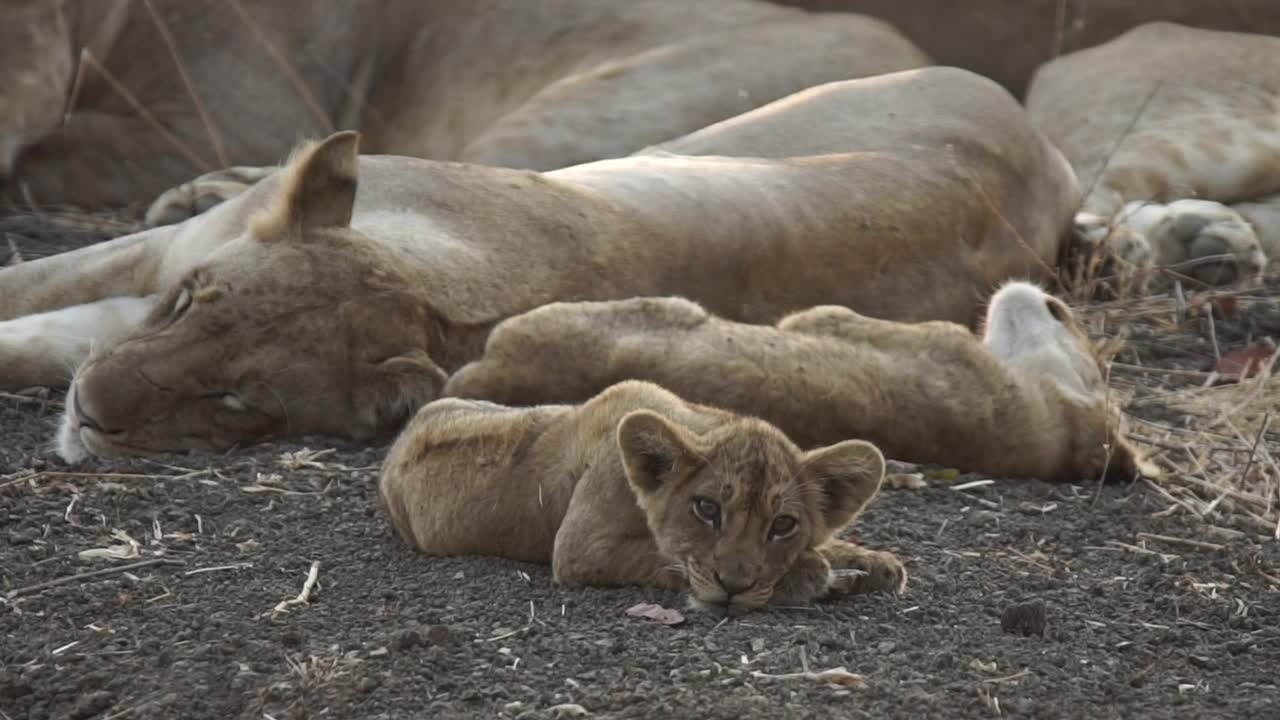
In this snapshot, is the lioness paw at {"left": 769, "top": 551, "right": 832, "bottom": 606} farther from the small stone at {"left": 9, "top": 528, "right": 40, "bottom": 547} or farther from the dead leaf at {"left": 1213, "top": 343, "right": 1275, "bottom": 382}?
the dead leaf at {"left": 1213, "top": 343, "right": 1275, "bottom": 382}

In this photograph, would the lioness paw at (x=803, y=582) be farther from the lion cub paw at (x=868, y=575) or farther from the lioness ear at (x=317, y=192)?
the lioness ear at (x=317, y=192)

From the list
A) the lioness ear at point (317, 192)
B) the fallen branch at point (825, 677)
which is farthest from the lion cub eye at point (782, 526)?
the lioness ear at point (317, 192)

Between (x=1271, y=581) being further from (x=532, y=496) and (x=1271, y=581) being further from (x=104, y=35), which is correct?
(x=104, y=35)

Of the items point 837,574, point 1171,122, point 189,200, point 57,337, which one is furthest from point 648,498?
point 1171,122

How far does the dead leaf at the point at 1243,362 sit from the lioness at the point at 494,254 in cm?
51

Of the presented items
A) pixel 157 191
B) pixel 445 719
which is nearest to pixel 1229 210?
pixel 157 191

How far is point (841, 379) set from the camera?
3.58 m

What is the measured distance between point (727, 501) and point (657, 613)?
7.2 inches

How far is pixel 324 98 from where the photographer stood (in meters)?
7.08

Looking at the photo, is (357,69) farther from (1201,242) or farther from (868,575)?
(868,575)

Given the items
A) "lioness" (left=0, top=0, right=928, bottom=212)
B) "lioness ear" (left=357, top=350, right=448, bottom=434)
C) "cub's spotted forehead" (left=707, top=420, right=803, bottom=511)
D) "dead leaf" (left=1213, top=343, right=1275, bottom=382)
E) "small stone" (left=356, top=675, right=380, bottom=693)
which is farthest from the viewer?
"lioness" (left=0, top=0, right=928, bottom=212)

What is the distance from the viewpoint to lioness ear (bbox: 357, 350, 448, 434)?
149 inches

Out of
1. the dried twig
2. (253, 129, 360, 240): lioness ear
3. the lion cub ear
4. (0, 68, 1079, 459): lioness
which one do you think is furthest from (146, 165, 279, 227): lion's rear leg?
the lion cub ear

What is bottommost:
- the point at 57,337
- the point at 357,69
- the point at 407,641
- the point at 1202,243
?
the point at 1202,243
